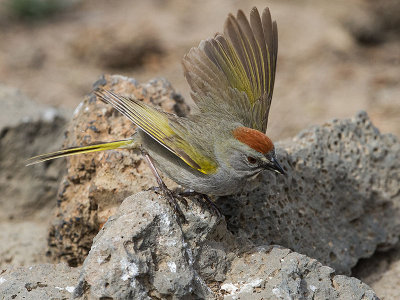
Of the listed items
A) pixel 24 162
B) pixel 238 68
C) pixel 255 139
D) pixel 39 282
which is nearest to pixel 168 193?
pixel 255 139

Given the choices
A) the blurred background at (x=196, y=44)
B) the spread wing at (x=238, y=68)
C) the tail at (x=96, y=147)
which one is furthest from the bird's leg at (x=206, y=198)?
the blurred background at (x=196, y=44)

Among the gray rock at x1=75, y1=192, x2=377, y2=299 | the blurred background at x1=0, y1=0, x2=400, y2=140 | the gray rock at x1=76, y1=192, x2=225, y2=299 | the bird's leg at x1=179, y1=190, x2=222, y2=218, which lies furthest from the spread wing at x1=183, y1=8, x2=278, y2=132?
the blurred background at x1=0, y1=0, x2=400, y2=140

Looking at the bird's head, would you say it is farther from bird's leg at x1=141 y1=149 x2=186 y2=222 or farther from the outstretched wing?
bird's leg at x1=141 y1=149 x2=186 y2=222

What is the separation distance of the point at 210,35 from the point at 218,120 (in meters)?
4.99

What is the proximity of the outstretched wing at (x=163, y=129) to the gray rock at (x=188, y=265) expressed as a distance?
1.02 feet

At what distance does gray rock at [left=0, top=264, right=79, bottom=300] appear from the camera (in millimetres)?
3520

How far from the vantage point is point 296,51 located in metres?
9.26

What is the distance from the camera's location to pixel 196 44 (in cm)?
912

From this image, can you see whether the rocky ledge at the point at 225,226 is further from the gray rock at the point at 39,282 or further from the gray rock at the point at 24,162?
the gray rock at the point at 24,162

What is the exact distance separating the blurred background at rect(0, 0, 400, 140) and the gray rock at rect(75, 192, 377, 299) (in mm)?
4261

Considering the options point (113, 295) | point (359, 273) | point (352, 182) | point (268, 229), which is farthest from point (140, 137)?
point (359, 273)

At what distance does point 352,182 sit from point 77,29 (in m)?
6.47

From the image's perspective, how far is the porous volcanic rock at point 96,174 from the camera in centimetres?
420

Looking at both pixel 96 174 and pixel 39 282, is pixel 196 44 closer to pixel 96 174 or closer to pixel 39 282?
pixel 96 174
